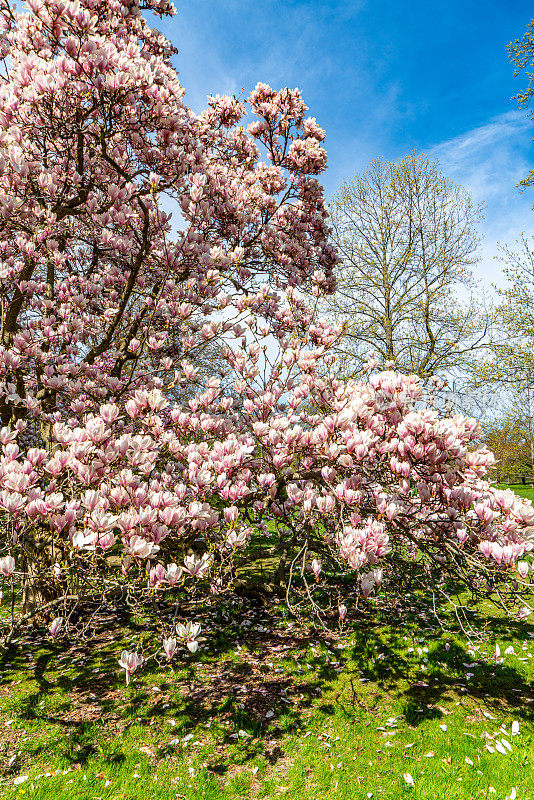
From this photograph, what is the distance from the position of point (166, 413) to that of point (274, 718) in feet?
12.7

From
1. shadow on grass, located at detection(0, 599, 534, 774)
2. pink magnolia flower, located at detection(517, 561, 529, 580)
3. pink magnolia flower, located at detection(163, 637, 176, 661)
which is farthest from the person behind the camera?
shadow on grass, located at detection(0, 599, 534, 774)

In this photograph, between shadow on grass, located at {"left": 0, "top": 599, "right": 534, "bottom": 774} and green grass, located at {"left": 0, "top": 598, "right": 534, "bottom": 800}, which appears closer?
green grass, located at {"left": 0, "top": 598, "right": 534, "bottom": 800}

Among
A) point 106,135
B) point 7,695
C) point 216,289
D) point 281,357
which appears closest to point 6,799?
point 7,695

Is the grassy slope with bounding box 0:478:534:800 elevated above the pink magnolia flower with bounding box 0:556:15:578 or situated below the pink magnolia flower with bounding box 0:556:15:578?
below

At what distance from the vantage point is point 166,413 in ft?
19.0

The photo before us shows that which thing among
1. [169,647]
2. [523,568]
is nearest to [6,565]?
[169,647]

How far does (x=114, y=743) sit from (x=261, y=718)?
160 centimetres

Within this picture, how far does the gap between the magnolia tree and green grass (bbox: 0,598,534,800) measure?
95 cm

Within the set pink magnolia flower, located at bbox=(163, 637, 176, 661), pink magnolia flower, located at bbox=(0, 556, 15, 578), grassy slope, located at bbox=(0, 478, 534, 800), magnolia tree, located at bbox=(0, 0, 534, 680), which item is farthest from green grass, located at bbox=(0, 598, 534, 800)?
pink magnolia flower, located at bbox=(0, 556, 15, 578)

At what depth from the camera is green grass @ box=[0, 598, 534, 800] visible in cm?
405

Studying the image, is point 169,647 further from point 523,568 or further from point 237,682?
point 237,682

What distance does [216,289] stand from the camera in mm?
5648

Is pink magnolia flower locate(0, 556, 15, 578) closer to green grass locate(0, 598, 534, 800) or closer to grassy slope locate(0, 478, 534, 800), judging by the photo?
green grass locate(0, 598, 534, 800)

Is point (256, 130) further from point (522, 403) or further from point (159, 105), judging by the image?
point (522, 403)
